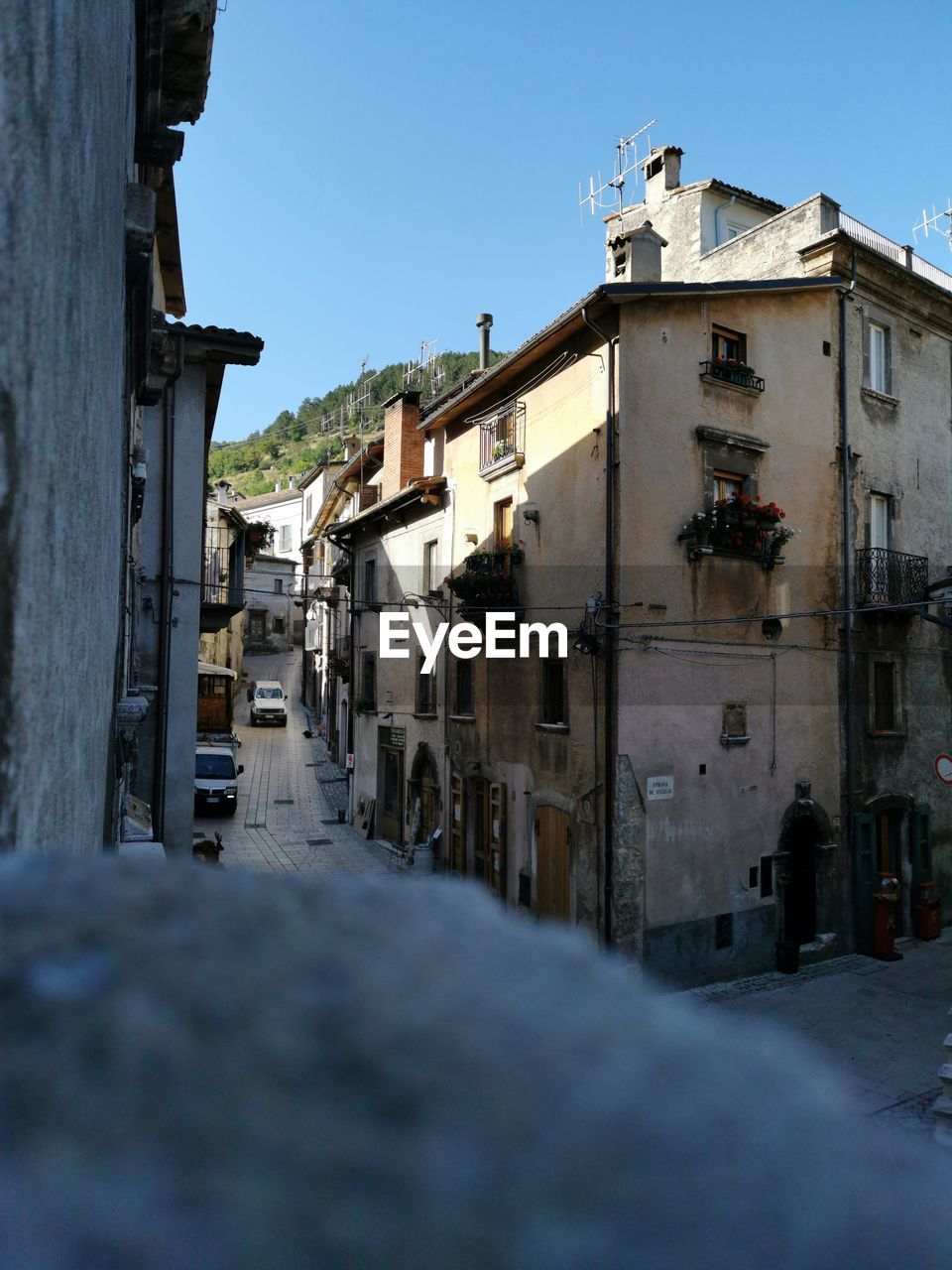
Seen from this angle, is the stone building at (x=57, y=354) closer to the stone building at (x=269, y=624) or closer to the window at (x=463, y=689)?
the window at (x=463, y=689)

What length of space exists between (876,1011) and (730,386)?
34.1 ft

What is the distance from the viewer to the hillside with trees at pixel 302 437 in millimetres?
94688

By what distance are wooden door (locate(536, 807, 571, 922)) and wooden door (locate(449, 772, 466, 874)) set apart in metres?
3.78

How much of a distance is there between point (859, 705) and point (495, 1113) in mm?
17722

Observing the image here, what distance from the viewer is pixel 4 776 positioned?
126 centimetres

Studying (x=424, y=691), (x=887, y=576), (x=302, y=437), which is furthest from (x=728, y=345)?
(x=302, y=437)

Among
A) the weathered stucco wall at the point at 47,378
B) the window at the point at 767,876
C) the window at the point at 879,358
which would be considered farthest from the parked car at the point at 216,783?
the weathered stucco wall at the point at 47,378

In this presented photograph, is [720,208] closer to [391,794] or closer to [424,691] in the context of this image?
[424,691]

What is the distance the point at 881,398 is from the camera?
17297 millimetres

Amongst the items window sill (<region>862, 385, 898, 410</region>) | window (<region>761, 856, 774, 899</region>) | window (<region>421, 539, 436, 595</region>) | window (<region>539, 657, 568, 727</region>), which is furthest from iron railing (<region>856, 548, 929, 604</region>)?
window (<region>421, 539, 436, 595</region>)

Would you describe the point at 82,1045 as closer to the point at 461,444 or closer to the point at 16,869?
the point at 16,869

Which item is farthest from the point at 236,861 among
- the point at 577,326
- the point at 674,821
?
the point at 577,326

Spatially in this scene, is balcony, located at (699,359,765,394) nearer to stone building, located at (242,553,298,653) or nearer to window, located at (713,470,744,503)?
window, located at (713,470,744,503)

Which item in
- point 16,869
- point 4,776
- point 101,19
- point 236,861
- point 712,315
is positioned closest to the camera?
point 16,869
